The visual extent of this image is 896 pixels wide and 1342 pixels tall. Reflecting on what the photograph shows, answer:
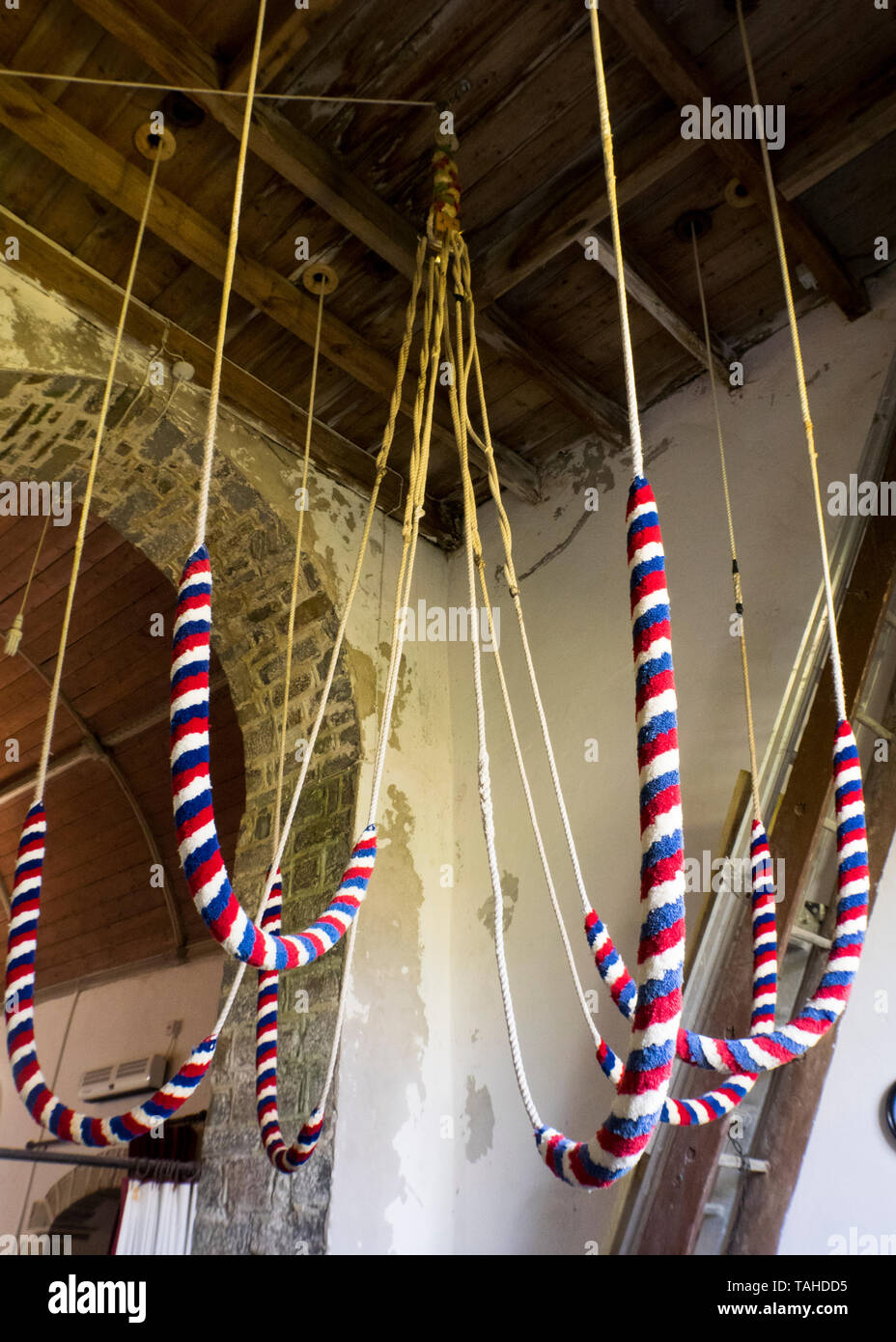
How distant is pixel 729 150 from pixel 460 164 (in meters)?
0.82

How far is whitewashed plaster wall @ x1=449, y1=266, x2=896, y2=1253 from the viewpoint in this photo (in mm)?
3148

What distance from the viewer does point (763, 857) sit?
7.06ft

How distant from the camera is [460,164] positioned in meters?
3.25

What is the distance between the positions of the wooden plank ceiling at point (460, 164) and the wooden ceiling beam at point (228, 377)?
11mm

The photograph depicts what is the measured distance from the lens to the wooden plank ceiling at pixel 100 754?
484 centimetres

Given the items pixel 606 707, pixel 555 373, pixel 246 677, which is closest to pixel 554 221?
pixel 555 373

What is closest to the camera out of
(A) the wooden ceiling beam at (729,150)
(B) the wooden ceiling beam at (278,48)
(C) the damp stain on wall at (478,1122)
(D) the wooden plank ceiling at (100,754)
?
(B) the wooden ceiling beam at (278,48)

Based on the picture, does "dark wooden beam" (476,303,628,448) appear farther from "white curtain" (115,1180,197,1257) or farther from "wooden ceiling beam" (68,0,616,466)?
"white curtain" (115,1180,197,1257)

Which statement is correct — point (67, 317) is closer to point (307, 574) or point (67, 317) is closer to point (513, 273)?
point (307, 574)

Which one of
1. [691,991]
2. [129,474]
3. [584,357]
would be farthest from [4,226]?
[691,991]

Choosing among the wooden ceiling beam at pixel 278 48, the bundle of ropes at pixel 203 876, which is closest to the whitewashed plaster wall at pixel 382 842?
the bundle of ropes at pixel 203 876

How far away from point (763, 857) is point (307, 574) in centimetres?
225

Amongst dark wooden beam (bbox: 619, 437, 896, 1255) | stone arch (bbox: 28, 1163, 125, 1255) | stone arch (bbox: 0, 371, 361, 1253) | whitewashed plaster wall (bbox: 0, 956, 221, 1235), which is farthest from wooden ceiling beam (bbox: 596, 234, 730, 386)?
stone arch (bbox: 28, 1163, 125, 1255)

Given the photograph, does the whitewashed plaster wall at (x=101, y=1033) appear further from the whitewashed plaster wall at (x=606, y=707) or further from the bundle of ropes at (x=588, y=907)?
the bundle of ropes at (x=588, y=907)
